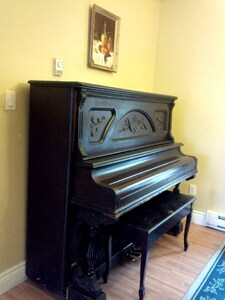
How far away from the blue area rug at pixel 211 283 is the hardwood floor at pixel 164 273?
0.14ft

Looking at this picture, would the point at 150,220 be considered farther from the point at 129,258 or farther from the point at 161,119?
the point at 161,119

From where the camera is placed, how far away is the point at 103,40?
7.51 ft

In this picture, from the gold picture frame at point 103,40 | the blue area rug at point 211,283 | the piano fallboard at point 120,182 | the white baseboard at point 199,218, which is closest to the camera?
the piano fallboard at point 120,182

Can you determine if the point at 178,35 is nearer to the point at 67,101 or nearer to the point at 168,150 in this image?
the point at 168,150

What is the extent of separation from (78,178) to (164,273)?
1111 millimetres

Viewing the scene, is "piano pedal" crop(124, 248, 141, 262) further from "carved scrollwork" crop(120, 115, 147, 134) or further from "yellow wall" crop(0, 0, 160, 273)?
"carved scrollwork" crop(120, 115, 147, 134)

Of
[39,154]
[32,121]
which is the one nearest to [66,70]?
[32,121]

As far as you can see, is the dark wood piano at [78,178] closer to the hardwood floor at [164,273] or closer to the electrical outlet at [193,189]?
the hardwood floor at [164,273]

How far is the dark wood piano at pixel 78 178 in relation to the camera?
1545mm

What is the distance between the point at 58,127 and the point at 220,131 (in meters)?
1.84

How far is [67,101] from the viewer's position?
1536 mm

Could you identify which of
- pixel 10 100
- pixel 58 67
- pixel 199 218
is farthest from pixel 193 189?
pixel 10 100

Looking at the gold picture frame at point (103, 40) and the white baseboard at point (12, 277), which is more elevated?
the gold picture frame at point (103, 40)

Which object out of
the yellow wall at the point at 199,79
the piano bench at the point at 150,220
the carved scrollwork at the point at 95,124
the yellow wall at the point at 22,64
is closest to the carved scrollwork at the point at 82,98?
the carved scrollwork at the point at 95,124
